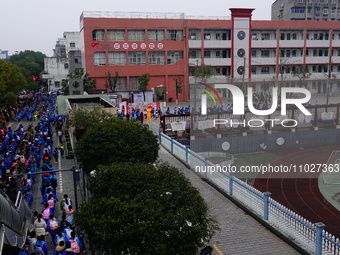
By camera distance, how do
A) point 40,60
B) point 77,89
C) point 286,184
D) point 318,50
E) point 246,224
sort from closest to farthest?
point 246,224
point 286,184
point 77,89
point 318,50
point 40,60

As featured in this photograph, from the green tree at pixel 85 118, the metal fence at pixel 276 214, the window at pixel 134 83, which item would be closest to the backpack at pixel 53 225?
the metal fence at pixel 276 214

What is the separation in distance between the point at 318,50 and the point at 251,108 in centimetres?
4336

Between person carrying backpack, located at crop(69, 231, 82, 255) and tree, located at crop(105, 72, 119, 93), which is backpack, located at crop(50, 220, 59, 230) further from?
tree, located at crop(105, 72, 119, 93)

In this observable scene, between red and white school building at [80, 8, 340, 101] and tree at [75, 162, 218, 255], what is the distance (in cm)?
3673

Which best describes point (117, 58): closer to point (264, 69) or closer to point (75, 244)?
point (264, 69)

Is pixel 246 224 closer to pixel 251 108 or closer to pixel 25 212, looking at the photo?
pixel 251 108

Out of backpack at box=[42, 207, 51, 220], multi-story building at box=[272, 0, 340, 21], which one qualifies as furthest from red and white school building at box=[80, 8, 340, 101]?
backpack at box=[42, 207, 51, 220]

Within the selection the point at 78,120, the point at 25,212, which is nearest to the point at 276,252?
the point at 25,212

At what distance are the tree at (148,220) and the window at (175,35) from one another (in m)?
41.4

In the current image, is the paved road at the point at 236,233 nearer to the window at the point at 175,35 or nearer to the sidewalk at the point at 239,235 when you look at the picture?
the sidewalk at the point at 239,235

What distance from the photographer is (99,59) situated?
45.7 meters

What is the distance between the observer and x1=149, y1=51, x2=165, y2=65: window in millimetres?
47719

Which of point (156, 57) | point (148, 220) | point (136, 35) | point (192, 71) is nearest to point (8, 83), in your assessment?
point (136, 35)

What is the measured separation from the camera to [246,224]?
11195mm
